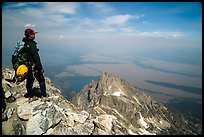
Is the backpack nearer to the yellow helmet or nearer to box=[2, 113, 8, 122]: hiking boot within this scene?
the yellow helmet

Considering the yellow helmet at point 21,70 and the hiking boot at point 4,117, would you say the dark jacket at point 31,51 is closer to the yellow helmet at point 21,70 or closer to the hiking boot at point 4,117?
the yellow helmet at point 21,70

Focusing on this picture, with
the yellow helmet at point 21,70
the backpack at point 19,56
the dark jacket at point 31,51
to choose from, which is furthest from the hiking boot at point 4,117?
the dark jacket at point 31,51

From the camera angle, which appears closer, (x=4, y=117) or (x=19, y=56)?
(x=4, y=117)

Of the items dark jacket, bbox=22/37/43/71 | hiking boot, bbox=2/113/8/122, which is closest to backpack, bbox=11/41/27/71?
dark jacket, bbox=22/37/43/71

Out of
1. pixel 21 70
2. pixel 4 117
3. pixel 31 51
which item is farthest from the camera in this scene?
pixel 31 51

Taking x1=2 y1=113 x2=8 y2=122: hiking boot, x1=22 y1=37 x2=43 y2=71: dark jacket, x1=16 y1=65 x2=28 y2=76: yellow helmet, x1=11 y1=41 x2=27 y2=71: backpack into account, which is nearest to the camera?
→ x1=2 y1=113 x2=8 y2=122: hiking boot

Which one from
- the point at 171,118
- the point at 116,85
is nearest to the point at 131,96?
the point at 116,85

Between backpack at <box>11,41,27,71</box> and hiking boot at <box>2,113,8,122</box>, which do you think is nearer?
hiking boot at <box>2,113,8,122</box>

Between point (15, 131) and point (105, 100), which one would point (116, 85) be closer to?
point (105, 100)

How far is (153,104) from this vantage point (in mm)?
183500

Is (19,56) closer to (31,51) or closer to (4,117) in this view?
(31,51)

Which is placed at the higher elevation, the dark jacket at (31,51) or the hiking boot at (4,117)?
the dark jacket at (31,51)

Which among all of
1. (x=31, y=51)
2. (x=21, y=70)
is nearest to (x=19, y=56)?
(x=31, y=51)

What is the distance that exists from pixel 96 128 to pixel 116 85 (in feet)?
556
